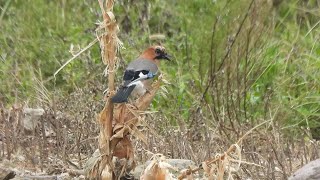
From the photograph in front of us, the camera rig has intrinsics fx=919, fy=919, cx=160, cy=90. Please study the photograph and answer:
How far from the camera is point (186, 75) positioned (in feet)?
27.6

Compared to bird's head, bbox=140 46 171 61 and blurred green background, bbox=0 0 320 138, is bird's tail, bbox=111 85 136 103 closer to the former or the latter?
bird's head, bbox=140 46 171 61

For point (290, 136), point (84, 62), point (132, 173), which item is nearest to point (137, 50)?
point (84, 62)

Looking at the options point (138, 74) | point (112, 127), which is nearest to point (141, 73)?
point (138, 74)

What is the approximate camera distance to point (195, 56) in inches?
342

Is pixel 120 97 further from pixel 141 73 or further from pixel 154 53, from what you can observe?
pixel 154 53

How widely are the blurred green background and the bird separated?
0.71m

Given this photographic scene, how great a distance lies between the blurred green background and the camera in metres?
7.69

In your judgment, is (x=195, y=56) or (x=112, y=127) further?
(x=195, y=56)

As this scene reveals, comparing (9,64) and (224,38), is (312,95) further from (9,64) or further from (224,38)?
(9,64)

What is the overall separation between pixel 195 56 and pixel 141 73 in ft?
9.50

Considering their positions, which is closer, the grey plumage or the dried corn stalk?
the dried corn stalk

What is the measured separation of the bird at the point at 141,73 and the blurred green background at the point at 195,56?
0.71m

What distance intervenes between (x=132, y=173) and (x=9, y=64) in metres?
3.90

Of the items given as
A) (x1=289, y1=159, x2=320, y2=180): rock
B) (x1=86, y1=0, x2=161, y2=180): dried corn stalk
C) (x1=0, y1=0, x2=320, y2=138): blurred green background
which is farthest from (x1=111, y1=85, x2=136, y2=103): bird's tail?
(x1=0, y1=0, x2=320, y2=138): blurred green background
